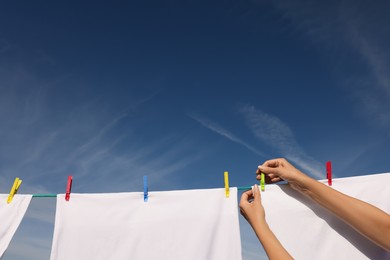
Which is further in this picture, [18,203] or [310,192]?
[18,203]

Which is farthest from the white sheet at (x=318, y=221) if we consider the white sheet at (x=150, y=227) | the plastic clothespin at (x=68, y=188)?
the plastic clothespin at (x=68, y=188)

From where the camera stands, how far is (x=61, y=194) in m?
3.02

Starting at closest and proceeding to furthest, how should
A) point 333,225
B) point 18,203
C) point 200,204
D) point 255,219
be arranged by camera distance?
1. point 255,219
2. point 333,225
3. point 200,204
4. point 18,203

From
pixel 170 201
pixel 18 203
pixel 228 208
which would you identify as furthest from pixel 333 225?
pixel 18 203

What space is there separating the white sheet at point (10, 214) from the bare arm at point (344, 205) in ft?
7.79

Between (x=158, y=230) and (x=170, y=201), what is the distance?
0.91 ft

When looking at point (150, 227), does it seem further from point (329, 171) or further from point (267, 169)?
point (329, 171)

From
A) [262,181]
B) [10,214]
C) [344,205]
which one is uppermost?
[262,181]

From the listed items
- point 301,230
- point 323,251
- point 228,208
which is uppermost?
point 228,208

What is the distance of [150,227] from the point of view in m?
2.82

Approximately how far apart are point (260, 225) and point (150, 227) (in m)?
1.13

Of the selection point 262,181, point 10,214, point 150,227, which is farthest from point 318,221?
point 10,214

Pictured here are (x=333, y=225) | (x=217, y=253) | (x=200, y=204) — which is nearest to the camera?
(x=333, y=225)

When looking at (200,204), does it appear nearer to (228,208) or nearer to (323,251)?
(228,208)
